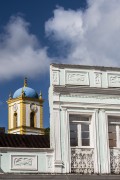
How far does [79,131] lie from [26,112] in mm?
40662

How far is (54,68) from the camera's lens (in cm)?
1888

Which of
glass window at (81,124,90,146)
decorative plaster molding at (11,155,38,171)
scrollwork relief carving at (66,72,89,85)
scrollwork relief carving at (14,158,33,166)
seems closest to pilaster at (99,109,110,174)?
glass window at (81,124,90,146)

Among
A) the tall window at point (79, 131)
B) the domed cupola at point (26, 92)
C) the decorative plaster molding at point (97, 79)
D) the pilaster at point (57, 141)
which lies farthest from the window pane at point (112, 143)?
the domed cupola at point (26, 92)

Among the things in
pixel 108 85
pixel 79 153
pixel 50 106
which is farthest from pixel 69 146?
pixel 108 85

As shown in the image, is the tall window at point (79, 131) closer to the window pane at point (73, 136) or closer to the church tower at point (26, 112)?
the window pane at point (73, 136)

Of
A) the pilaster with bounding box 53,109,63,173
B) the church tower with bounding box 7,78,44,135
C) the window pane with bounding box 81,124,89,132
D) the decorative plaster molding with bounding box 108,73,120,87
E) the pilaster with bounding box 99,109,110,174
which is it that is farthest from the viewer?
the church tower with bounding box 7,78,44,135

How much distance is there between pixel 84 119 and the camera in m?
19.0

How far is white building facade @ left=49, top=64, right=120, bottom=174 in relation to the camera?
18.2 meters

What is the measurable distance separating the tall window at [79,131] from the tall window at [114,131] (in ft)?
3.06

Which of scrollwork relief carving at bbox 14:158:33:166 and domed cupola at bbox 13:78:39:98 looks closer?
scrollwork relief carving at bbox 14:158:33:166

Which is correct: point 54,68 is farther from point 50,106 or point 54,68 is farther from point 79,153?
point 79,153

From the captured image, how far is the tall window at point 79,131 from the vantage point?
61.0ft

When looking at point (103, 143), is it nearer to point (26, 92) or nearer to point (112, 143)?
point (112, 143)

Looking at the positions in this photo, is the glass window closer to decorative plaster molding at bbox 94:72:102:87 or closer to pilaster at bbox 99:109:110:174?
pilaster at bbox 99:109:110:174
